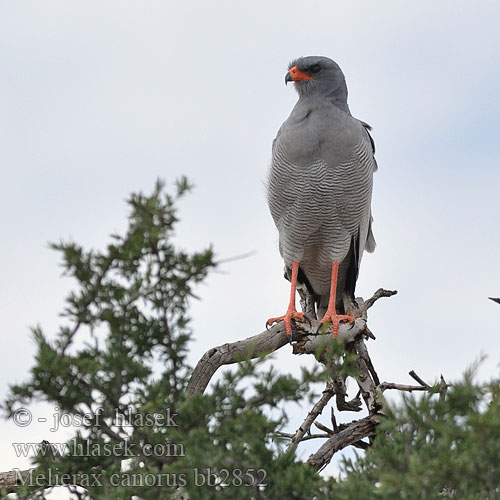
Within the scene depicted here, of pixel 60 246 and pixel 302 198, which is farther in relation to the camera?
pixel 302 198

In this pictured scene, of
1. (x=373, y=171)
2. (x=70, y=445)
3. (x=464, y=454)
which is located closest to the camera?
(x=464, y=454)

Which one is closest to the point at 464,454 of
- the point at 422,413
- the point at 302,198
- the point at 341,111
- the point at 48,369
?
the point at 422,413

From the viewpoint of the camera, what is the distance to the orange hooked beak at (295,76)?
6.52 meters

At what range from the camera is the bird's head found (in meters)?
6.55

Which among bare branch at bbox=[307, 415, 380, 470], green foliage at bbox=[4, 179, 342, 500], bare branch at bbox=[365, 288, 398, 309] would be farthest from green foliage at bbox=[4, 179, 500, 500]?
bare branch at bbox=[365, 288, 398, 309]

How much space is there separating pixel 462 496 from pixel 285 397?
0.88 meters

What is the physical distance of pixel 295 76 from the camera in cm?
653

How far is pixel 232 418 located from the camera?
2.99 metres

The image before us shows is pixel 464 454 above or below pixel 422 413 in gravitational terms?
below

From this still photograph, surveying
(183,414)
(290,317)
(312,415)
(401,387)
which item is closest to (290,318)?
(290,317)

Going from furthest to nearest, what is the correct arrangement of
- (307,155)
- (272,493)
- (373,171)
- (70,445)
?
(373,171), (307,155), (70,445), (272,493)

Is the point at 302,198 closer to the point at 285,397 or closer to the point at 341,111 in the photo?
the point at 341,111

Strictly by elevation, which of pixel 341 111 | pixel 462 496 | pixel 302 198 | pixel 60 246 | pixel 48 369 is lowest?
→ pixel 462 496

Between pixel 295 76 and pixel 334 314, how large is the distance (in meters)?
2.10
